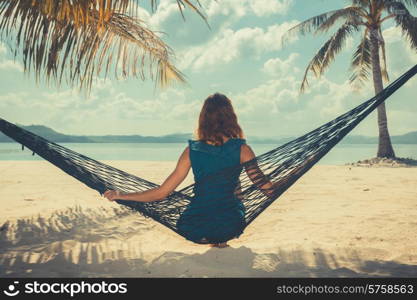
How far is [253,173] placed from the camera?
6.45 ft

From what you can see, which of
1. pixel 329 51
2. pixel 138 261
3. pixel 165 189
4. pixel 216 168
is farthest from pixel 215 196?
pixel 329 51

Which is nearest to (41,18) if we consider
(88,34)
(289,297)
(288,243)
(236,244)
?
(88,34)

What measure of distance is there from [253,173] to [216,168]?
0.20 metres

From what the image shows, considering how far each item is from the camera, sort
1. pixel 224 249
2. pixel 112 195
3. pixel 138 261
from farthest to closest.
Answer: pixel 224 249, pixel 138 261, pixel 112 195

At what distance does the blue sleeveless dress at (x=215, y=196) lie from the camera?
1.95m

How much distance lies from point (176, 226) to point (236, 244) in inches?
27.6

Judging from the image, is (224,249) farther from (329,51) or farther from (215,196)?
(329,51)

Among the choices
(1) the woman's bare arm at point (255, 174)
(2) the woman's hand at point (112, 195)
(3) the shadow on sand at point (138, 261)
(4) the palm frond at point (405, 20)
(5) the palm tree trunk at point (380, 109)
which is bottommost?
(3) the shadow on sand at point (138, 261)

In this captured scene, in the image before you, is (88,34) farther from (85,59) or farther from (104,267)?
(104,267)

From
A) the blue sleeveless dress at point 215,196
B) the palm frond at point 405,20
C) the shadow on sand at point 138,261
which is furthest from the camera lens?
the palm frond at point 405,20

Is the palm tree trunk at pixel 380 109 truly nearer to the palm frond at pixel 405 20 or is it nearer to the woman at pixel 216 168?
the palm frond at pixel 405 20

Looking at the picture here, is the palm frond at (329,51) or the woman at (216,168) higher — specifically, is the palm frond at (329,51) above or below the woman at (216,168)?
above

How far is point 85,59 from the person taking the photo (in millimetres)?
3770

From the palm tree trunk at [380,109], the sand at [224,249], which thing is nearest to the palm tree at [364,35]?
the palm tree trunk at [380,109]
